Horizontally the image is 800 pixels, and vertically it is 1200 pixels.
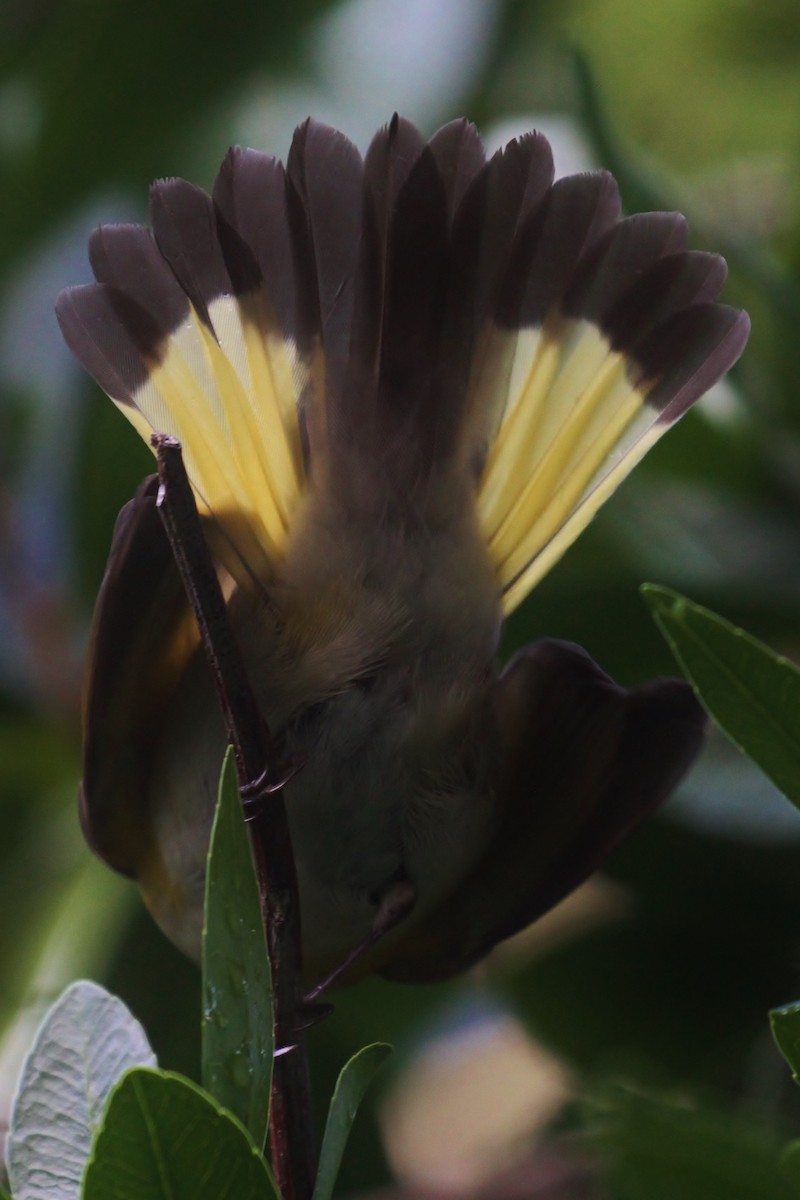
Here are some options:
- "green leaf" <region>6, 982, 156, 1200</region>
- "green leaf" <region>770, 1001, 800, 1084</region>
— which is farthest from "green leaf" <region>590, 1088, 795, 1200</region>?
"green leaf" <region>6, 982, 156, 1200</region>

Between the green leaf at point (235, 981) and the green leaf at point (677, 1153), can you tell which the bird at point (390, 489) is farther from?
the green leaf at point (677, 1153)

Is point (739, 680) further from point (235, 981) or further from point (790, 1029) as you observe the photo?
point (235, 981)

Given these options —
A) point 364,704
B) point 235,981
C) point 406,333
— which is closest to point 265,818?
point 235,981

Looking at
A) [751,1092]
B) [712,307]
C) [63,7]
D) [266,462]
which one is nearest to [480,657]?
[266,462]

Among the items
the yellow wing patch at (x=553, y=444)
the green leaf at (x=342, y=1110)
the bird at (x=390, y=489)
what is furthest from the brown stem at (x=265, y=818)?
the yellow wing patch at (x=553, y=444)

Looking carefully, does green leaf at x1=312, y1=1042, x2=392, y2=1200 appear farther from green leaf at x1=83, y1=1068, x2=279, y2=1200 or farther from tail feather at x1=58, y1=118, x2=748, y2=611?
tail feather at x1=58, y1=118, x2=748, y2=611

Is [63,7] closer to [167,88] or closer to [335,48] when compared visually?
[167,88]
